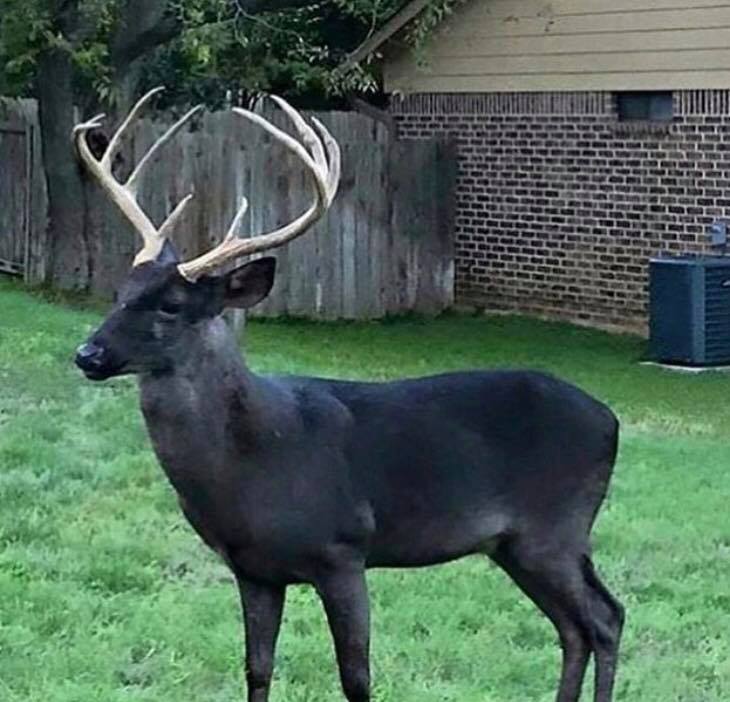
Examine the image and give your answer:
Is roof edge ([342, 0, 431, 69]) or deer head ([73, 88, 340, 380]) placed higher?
roof edge ([342, 0, 431, 69])

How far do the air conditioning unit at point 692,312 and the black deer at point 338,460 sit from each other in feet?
35.2

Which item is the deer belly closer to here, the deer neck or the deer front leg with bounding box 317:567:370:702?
the deer front leg with bounding box 317:567:370:702

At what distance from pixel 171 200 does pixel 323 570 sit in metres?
14.3

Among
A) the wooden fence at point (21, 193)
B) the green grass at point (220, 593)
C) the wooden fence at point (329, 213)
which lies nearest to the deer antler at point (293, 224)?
the green grass at point (220, 593)

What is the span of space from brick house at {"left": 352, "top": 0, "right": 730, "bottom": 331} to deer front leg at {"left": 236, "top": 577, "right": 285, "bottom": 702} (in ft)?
42.2

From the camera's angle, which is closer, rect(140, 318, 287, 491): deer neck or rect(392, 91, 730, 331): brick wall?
rect(140, 318, 287, 491): deer neck

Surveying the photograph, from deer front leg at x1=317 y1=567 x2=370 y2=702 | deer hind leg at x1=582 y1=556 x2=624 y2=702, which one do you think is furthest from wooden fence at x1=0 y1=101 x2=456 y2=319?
deer front leg at x1=317 y1=567 x2=370 y2=702

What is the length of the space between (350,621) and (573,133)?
581 inches

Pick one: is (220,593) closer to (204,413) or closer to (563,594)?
(563,594)

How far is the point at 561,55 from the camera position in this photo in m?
20.0

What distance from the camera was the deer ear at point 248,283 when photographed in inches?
→ 231

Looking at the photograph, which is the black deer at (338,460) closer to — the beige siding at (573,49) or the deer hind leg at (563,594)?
the deer hind leg at (563,594)

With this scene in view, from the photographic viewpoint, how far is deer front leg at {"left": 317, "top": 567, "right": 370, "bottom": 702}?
19.3 feet

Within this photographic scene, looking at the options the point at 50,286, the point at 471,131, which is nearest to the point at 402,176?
the point at 471,131
